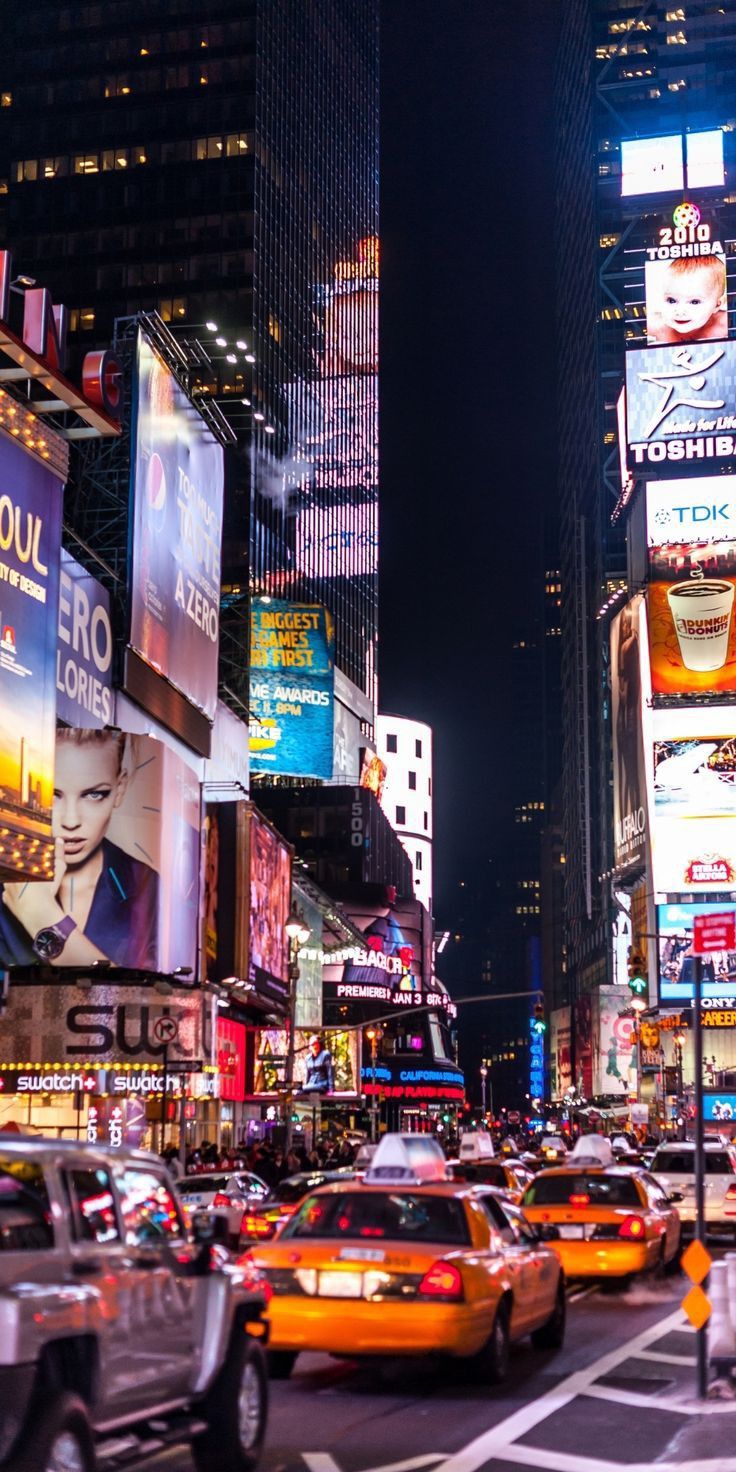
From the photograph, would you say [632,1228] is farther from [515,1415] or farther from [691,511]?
[691,511]

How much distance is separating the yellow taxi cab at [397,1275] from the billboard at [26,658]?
18.5m

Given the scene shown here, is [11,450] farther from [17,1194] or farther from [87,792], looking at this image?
[17,1194]

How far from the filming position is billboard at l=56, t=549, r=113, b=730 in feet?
145

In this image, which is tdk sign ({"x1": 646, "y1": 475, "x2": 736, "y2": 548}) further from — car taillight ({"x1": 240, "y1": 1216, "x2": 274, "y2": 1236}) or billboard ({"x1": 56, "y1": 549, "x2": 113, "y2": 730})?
car taillight ({"x1": 240, "y1": 1216, "x2": 274, "y2": 1236})

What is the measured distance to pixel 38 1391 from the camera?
7.35 meters

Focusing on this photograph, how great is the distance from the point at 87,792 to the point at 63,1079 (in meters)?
7.06

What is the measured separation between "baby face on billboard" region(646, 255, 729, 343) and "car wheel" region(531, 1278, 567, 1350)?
11597 cm

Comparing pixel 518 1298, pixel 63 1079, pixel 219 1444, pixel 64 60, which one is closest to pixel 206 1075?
pixel 63 1079

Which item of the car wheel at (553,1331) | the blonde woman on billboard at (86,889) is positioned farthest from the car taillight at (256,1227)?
the blonde woman on billboard at (86,889)

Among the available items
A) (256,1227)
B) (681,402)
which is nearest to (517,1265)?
(256,1227)

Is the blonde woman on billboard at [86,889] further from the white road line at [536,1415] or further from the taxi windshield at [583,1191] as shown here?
the white road line at [536,1415]

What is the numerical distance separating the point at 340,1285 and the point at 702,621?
10072 cm

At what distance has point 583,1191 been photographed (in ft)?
67.7

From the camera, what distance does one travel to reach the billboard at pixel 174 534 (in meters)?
49.1
